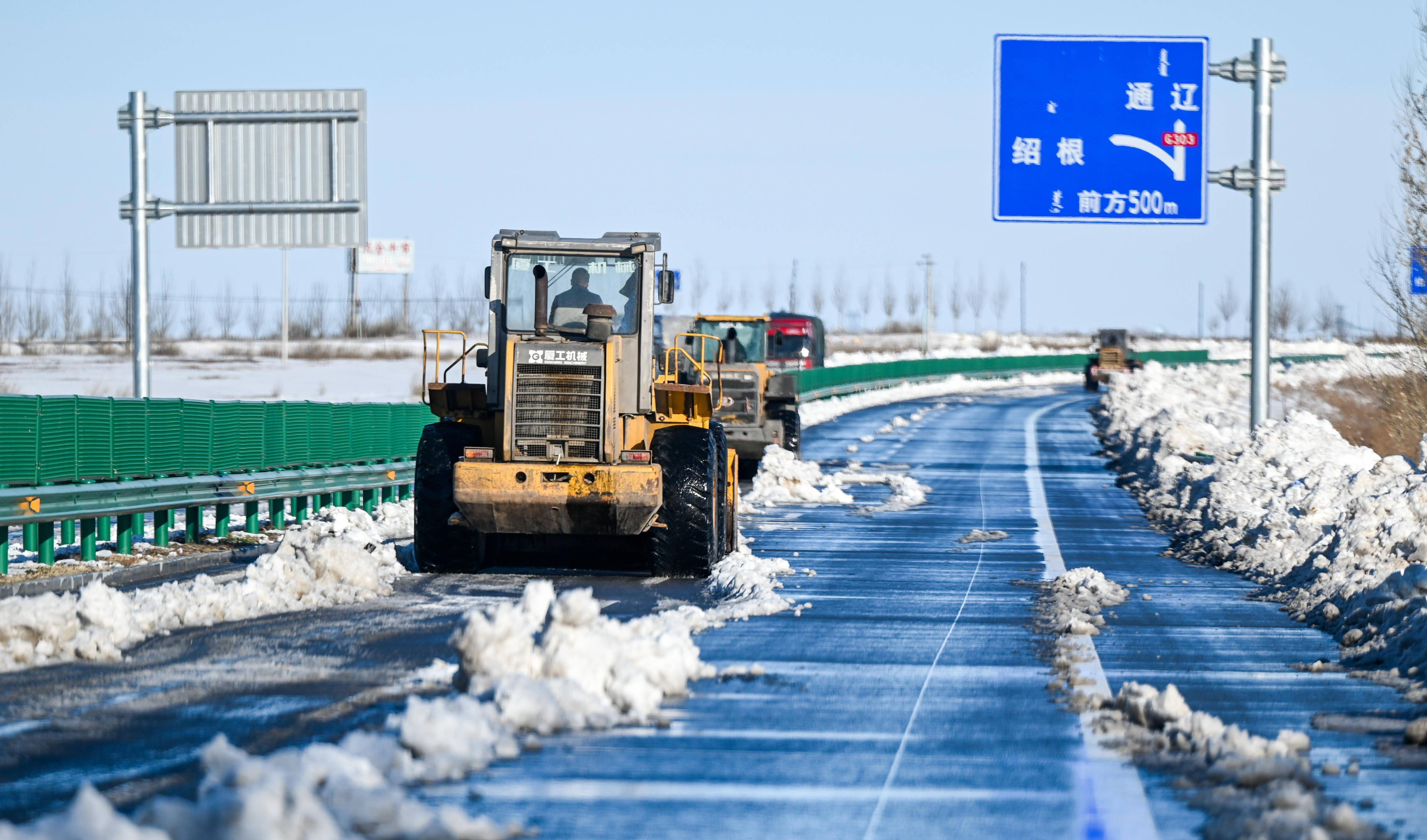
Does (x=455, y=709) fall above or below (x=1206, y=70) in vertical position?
below

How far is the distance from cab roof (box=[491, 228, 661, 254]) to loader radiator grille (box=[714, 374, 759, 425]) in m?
12.4

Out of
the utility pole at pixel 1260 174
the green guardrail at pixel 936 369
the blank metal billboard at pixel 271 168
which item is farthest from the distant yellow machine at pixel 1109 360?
the blank metal billboard at pixel 271 168

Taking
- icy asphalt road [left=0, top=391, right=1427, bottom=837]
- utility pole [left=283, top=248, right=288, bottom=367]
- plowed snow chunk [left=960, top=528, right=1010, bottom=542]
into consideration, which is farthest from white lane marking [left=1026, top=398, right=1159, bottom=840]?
utility pole [left=283, top=248, right=288, bottom=367]

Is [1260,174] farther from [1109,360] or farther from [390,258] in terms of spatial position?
[390,258]

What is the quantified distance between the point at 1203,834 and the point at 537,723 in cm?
307

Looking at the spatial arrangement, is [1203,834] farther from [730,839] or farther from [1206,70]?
[1206,70]

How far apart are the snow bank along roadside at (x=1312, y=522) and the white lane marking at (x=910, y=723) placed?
7.88ft

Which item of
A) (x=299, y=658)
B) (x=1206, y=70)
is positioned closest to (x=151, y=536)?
(x=299, y=658)

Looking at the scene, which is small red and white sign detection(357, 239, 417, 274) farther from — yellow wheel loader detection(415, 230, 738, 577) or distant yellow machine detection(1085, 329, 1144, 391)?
yellow wheel loader detection(415, 230, 738, 577)

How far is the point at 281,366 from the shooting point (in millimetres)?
69500

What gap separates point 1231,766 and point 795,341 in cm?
3575

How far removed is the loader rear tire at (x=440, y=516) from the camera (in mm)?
14328

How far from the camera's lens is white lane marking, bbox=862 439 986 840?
20.0 feet

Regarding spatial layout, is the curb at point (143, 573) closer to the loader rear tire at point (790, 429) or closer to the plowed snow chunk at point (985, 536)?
the plowed snow chunk at point (985, 536)
